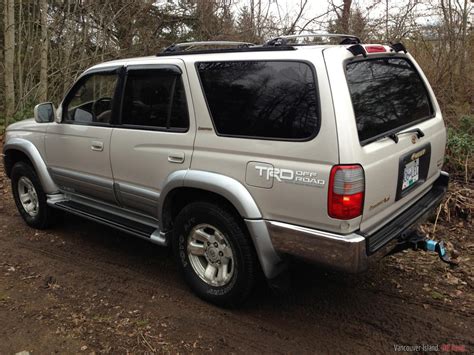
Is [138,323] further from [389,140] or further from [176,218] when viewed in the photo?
[389,140]

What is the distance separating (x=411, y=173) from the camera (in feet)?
10.2

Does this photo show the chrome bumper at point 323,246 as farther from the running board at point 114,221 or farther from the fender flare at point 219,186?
the running board at point 114,221

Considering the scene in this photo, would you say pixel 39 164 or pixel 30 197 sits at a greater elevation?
pixel 39 164

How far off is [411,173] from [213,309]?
1797 millimetres

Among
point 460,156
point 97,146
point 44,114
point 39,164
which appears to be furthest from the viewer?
point 460,156

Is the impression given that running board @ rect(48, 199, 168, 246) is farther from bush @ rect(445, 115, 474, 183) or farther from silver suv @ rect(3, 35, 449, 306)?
bush @ rect(445, 115, 474, 183)

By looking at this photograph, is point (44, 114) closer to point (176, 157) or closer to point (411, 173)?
point (176, 157)

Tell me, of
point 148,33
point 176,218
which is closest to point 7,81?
point 148,33

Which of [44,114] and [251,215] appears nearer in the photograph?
[251,215]

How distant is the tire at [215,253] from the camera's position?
3.06 metres

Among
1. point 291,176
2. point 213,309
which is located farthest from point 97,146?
point 291,176

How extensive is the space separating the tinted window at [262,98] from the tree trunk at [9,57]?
9.15 metres

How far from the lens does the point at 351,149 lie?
2.52 meters

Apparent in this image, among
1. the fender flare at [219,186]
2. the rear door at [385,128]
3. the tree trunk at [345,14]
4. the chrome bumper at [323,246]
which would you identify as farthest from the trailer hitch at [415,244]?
the tree trunk at [345,14]
